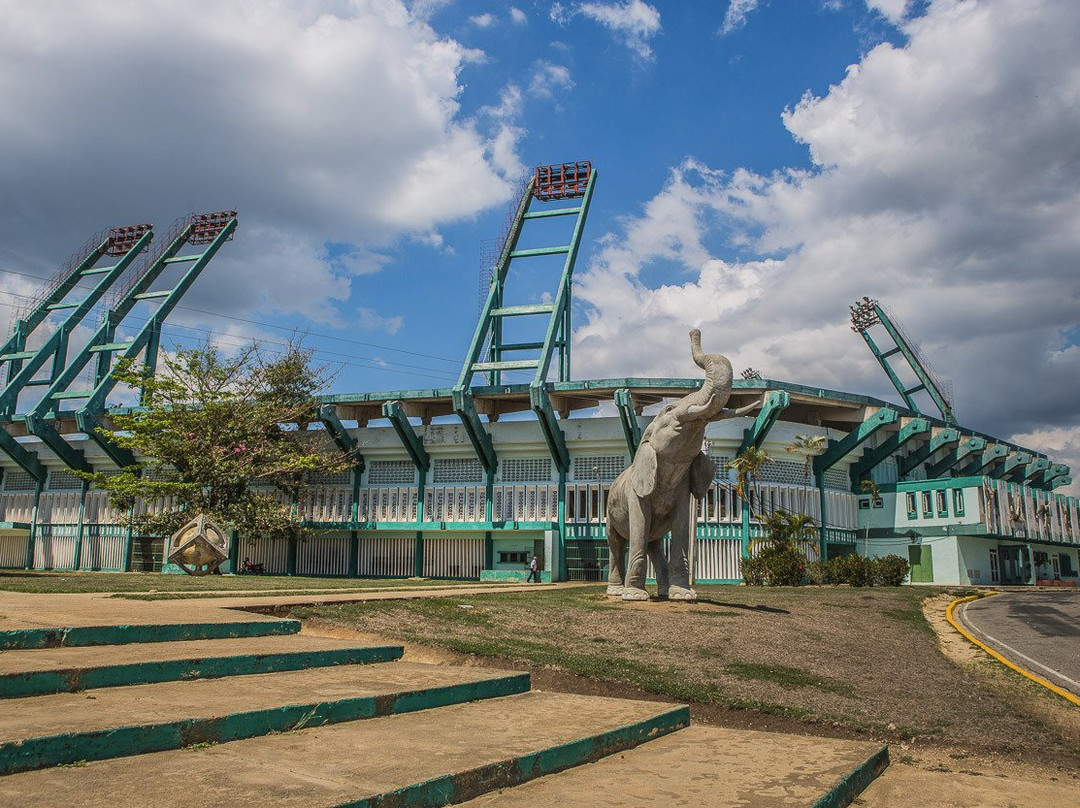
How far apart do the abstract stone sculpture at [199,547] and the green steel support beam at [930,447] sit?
1368 inches

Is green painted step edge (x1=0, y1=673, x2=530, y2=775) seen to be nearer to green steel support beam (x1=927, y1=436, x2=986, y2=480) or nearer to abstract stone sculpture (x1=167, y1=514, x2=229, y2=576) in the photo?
abstract stone sculpture (x1=167, y1=514, x2=229, y2=576)

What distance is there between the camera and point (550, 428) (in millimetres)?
34594

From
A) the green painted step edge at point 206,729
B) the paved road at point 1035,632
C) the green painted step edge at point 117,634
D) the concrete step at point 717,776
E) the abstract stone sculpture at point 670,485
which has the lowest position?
the paved road at point 1035,632

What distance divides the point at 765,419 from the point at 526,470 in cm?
1047

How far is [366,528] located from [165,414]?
412 inches

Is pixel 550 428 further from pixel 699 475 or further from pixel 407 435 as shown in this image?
pixel 699 475

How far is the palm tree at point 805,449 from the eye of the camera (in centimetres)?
3641

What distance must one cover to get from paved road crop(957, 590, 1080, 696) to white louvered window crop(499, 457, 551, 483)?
713 inches

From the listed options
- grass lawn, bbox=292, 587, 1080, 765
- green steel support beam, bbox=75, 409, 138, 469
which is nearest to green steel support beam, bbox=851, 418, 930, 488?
grass lawn, bbox=292, 587, 1080, 765

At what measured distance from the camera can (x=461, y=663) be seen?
8898 millimetres

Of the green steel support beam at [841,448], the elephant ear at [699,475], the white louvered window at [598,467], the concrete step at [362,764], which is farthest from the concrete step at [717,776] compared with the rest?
the green steel support beam at [841,448]

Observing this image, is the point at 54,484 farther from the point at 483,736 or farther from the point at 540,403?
the point at 483,736

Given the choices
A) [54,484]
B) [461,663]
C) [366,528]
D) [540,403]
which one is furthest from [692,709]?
[54,484]

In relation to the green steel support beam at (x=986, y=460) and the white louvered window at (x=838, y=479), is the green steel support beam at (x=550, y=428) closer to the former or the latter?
the white louvered window at (x=838, y=479)
